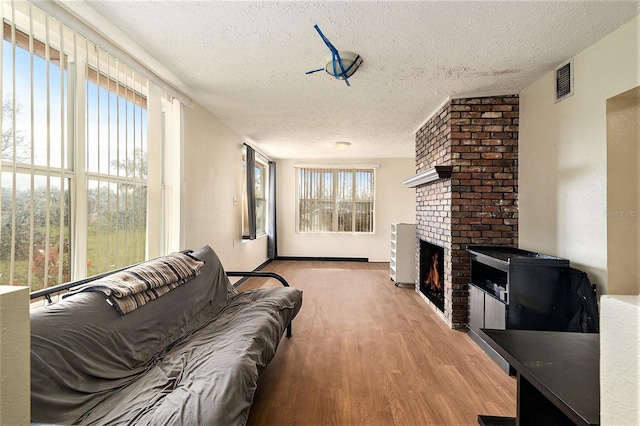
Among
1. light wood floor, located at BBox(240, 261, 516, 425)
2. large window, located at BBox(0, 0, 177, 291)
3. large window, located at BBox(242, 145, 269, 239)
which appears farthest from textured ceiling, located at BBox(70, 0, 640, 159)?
light wood floor, located at BBox(240, 261, 516, 425)

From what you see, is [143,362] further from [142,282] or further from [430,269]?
[430,269]

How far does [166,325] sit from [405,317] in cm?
250

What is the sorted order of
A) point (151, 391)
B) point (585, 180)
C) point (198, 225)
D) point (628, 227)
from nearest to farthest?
point (151, 391) < point (628, 227) < point (585, 180) < point (198, 225)

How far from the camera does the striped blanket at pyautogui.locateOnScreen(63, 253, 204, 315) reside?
5.05 ft

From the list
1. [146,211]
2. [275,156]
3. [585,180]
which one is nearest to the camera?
[585,180]

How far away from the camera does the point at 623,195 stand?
1935mm

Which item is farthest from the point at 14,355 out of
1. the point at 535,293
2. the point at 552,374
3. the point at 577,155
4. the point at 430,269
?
the point at 430,269

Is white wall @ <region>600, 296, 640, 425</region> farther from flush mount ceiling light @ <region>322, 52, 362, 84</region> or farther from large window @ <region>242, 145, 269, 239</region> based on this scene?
large window @ <region>242, 145, 269, 239</region>

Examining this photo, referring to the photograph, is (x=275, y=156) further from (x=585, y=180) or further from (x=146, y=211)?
(x=585, y=180)

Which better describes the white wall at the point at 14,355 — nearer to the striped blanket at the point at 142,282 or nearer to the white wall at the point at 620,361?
the striped blanket at the point at 142,282

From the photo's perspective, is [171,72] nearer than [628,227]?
No

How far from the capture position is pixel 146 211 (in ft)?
7.79

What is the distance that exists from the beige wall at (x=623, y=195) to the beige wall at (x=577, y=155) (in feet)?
0.12

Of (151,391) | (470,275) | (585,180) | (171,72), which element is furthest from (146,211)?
(585,180)
